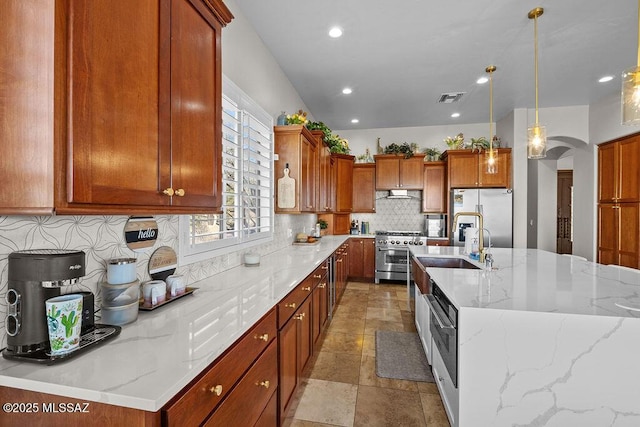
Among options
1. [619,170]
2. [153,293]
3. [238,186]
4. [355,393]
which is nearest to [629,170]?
[619,170]

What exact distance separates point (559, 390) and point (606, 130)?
16.2ft

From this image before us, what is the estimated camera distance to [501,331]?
1.45 metres

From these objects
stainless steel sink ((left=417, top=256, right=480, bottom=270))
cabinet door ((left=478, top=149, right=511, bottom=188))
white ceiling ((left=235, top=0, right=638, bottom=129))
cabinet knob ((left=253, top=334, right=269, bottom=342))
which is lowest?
cabinet knob ((left=253, top=334, right=269, bottom=342))

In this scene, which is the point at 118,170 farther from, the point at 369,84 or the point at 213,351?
the point at 369,84

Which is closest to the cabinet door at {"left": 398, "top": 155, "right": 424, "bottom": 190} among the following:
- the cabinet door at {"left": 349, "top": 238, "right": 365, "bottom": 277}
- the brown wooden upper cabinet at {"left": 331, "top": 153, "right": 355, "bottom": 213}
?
the brown wooden upper cabinet at {"left": 331, "top": 153, "right": 355, "bottom": 213}

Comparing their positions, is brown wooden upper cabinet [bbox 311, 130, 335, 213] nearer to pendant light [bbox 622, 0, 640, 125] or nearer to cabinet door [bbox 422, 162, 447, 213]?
cabinet door [bbox 422, 162, 447, 213]

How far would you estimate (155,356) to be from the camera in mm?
938

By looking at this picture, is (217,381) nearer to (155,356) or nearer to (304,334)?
(155,356)

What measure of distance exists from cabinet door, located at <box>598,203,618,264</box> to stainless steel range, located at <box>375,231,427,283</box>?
2.59m

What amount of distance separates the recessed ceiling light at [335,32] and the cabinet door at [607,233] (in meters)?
4.66

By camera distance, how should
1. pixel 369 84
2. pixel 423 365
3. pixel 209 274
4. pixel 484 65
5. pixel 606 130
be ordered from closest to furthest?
pixel 209 274, pixel 423 365, pixel 484 65, pixel 369 84, pixel 606 130

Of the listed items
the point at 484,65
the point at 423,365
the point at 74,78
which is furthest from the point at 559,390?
the point at 484,65

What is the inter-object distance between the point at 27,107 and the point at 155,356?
80 cm

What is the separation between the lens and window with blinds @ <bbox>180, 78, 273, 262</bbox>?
1992mm
